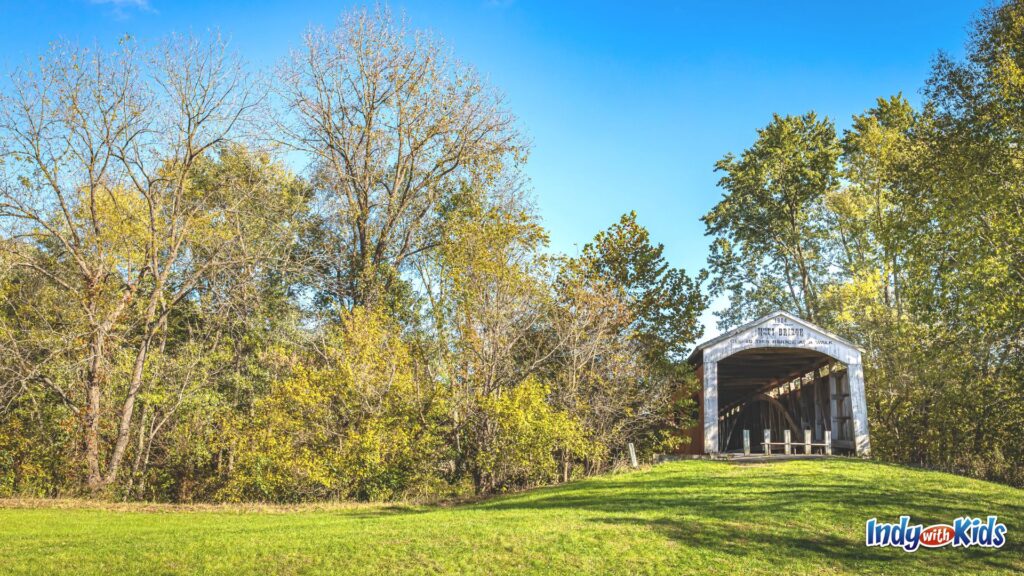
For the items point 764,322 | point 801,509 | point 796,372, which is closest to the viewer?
point 801,509

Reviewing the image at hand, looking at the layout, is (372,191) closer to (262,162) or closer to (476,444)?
(262,162)

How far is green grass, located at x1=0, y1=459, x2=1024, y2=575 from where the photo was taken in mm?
7488

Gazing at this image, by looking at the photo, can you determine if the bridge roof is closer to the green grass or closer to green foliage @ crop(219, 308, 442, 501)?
the green grass

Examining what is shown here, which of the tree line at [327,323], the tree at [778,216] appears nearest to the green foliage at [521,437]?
the tree line at [327,323]

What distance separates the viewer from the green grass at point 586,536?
7.49 m

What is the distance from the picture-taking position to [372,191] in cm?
2467

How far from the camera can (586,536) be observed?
28.1 ft

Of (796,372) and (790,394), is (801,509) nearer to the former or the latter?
(796,372)

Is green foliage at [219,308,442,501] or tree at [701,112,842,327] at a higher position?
tree at [701,112,842,327]

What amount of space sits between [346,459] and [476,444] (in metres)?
3.43

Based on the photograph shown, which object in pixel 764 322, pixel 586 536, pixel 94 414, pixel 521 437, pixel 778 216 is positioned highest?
pixel 778 216

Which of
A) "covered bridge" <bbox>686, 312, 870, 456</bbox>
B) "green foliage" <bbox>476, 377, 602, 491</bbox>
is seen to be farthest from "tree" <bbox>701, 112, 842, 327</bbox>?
"green foliage" <bbox>476, 377, 602, 491</bbox>

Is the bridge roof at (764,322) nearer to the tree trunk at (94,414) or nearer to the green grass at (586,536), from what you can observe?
the green grass at (586,536)

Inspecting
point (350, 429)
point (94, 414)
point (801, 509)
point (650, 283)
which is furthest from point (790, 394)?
point (94, 414)
